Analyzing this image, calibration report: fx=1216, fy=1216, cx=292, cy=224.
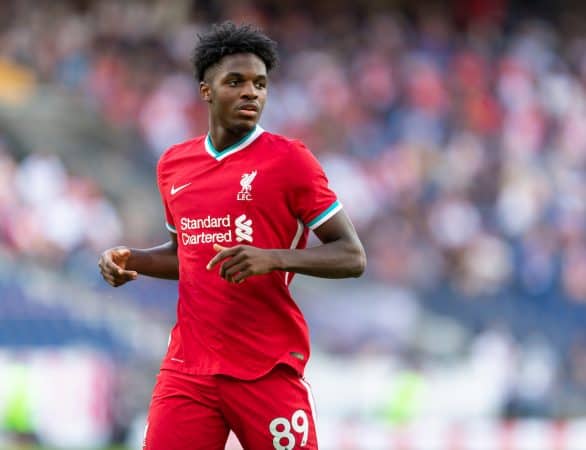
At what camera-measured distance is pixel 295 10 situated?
56.1 ft

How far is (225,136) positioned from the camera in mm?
5168

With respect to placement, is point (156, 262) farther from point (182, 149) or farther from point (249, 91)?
point (249, 91)

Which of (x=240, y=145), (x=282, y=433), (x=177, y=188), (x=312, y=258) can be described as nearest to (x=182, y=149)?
(x=177, y=188)

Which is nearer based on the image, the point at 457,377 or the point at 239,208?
the point at 239,208

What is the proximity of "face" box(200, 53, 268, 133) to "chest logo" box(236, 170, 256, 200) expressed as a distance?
0.22 m

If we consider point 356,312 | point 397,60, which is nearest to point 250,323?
point 356,312

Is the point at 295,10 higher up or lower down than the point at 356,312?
higher up

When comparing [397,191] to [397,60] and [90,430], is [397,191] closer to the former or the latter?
[397,60]

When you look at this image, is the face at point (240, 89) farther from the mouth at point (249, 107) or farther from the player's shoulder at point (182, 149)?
the player's shoulder at point (182, 149)

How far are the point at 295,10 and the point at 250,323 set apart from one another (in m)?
12.6

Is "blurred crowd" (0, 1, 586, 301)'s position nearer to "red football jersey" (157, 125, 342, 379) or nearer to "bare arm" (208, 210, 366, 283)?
"red football jersey" (157, 125, 342, 379)

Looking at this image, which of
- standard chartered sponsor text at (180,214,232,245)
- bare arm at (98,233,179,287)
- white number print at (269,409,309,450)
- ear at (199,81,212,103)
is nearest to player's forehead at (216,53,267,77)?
ear at (199,81,212,103)

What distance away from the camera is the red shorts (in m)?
4.93

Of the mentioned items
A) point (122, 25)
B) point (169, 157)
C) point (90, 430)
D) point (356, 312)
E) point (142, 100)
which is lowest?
point (90, 430)
